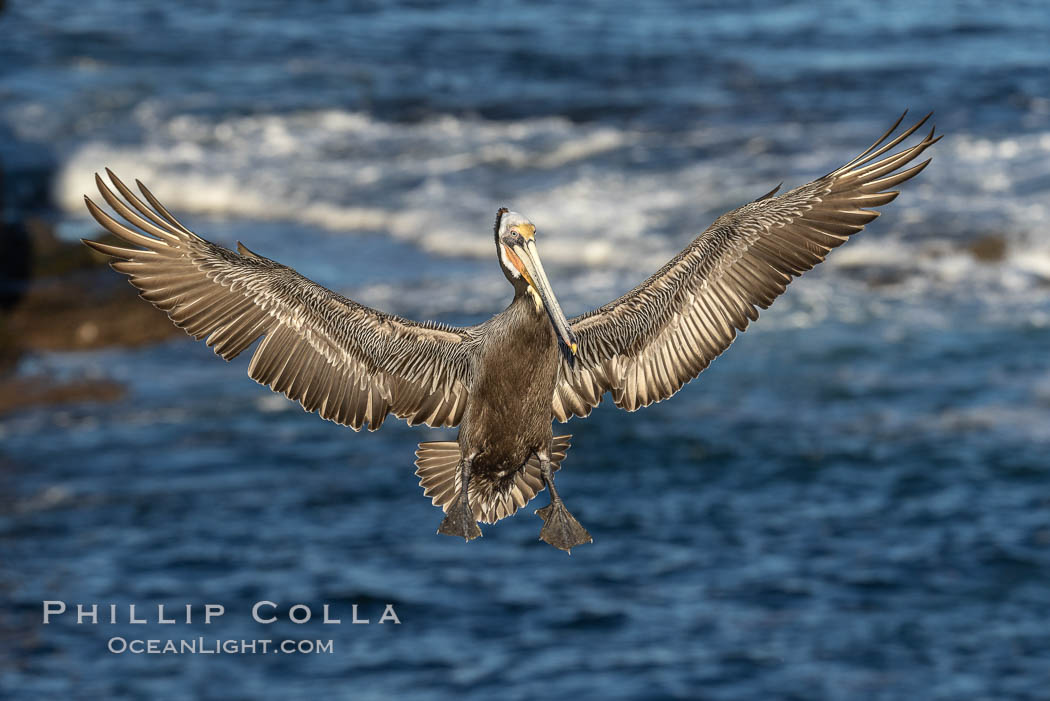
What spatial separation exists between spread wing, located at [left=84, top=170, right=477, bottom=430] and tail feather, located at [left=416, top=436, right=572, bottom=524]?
1.16ft

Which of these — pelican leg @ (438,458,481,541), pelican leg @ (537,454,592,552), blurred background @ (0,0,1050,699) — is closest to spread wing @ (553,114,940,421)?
pelican leg @ (537,454,592,552)

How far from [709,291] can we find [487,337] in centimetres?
152

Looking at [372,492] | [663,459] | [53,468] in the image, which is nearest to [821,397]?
[663,459]

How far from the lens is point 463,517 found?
22.2ft

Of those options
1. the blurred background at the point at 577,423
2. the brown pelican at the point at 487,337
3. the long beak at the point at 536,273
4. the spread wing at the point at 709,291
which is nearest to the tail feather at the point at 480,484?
the brown pelican at the point at 487,337

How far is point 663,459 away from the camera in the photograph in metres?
23.2

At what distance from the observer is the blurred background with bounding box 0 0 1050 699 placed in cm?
1995

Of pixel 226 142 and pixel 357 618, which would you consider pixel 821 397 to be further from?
pixel 226 142

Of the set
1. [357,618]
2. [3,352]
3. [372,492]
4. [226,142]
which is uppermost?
[226,142]

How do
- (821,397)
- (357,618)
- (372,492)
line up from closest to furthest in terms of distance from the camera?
(357,618), (372,492), (821,397)

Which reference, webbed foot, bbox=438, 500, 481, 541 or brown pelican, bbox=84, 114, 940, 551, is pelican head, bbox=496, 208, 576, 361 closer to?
brown pelican, bbox=84, 114, 940, 551

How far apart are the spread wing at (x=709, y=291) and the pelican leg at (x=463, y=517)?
662 mm

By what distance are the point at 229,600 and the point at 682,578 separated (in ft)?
21.4

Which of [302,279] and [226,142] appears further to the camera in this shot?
[226,142]
